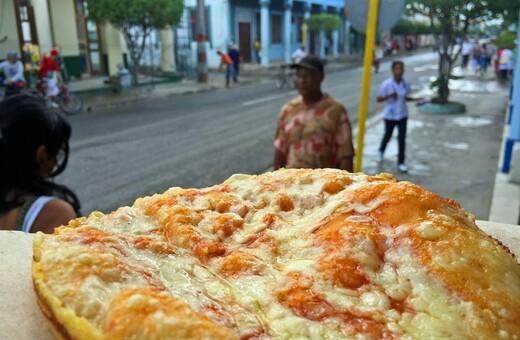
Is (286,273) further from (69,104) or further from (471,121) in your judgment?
(69,104)

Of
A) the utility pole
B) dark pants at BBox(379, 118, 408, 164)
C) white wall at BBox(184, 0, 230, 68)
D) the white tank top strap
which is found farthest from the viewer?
white wall at BBox(184, 0, 230, 68)

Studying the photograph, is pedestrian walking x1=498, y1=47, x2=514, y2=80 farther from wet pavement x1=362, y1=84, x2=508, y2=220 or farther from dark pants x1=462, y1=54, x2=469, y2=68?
wet pavement x1=362, y1=84, x2=508, y2=220

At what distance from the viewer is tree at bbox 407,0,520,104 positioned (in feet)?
44.3

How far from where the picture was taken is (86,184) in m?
7.62

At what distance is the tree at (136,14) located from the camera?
18.6 m

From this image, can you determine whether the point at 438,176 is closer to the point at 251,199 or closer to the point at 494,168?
the point at 494,168

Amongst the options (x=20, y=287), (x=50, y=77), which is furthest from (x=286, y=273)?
(x=50, y=77)

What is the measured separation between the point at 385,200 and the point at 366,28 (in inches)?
172

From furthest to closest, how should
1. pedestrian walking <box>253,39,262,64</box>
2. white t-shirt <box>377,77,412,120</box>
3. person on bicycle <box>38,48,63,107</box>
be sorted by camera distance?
pedestrian walking <box>253,39,262,64</box>, person on bicycle <box>38,48,63,107</box>, white t-shirt <box>377,77,412,120</box>

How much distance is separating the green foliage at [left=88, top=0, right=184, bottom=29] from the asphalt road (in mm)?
3423

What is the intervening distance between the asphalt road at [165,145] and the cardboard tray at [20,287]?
493 cm

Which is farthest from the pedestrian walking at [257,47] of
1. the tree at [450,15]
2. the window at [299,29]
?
the tree at [450,15]

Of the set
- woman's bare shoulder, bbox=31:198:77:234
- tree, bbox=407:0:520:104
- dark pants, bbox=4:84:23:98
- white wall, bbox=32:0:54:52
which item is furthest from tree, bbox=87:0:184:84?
woman's bare shoulder, bbox=31:198:77:234

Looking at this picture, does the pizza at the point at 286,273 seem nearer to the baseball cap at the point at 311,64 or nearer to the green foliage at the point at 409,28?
the baseball cap at the point at 311,64
